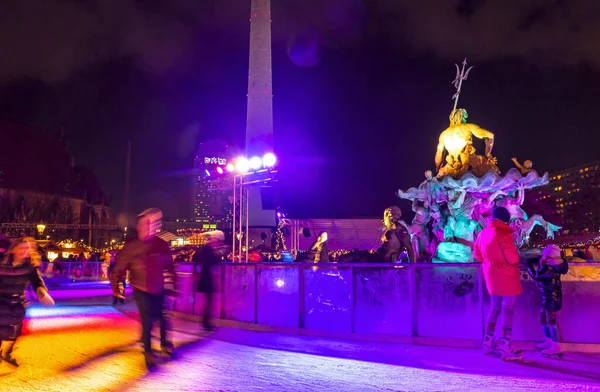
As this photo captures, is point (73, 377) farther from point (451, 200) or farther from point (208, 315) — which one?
point (451, 200)

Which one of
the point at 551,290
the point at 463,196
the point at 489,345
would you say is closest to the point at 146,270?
the point at 489,345

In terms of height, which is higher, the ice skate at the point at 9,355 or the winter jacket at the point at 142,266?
the winter jacket at the point at 142,266

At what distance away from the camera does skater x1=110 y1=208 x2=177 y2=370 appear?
19.2 ft

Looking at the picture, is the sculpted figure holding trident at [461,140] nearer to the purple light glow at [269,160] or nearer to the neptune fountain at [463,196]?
the neptune fountain at [463,196]

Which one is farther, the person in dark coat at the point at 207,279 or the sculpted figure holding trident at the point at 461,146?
the sculpted figure holding trident at the point at 461,146

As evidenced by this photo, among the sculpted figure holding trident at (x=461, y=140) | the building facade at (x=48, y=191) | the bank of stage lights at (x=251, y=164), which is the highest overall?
the building facade at (x=48, y=191)

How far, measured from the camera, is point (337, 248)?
1369 inches

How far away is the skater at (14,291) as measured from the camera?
6.02 metres

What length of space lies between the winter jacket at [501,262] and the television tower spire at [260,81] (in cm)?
3238

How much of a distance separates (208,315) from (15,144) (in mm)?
88261

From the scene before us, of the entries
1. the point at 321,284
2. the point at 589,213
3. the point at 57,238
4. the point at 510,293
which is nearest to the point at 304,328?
the point at 321,284

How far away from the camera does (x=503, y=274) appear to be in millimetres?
6242

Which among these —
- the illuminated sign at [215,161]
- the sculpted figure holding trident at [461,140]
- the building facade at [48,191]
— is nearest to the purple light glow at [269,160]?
the illuminated sign at [215,161]

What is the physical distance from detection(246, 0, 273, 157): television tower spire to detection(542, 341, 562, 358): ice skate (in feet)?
107
